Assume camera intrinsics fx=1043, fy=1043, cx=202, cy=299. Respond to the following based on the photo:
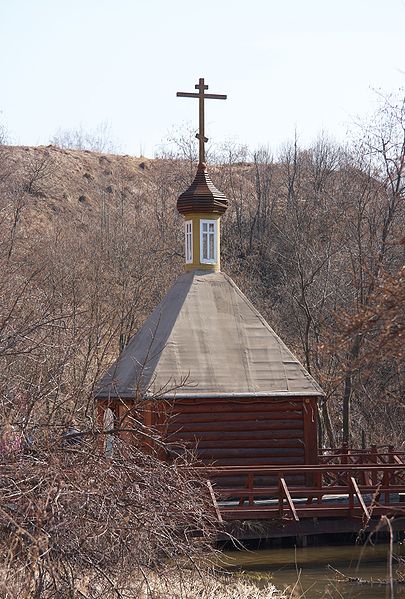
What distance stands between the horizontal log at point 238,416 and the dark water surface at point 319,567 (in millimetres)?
2650

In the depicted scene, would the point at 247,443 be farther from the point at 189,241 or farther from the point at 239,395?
the point at 189,241

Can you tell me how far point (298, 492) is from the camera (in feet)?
57.9

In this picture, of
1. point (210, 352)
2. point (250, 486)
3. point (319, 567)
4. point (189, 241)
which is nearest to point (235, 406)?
point (210, 352)

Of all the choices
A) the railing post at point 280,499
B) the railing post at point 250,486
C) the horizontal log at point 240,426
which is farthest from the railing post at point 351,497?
the horizontal log at point 240,426

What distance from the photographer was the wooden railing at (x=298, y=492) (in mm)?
16734

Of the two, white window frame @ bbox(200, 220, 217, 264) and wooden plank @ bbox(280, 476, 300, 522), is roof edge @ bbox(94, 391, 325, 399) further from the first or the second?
white window frame @ bbox(200, 220, 217, 264)

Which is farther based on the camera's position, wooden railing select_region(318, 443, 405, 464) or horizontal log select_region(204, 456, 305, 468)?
wooden railing select_region(318, 443, 405, 464)

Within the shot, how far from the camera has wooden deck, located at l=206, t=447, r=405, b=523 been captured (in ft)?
54.9

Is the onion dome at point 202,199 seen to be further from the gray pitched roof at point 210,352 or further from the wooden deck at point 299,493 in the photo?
the wooden deck at point 299,493

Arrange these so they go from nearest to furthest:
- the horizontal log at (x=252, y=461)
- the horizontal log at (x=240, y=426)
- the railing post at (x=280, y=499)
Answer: the railing post at (x=280, y=499), the horizontal log at (x=240, y=426), the horizontal log at (x=252, y=461)

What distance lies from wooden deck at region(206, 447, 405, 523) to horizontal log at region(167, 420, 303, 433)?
35.2 inches

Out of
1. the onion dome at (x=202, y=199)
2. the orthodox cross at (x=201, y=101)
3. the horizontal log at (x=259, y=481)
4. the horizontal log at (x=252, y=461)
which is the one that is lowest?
the horizontal log at (x=259, y=481)

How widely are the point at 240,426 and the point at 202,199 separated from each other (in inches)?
200

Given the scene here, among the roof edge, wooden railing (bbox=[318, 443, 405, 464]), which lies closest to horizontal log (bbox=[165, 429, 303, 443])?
the roof edge
